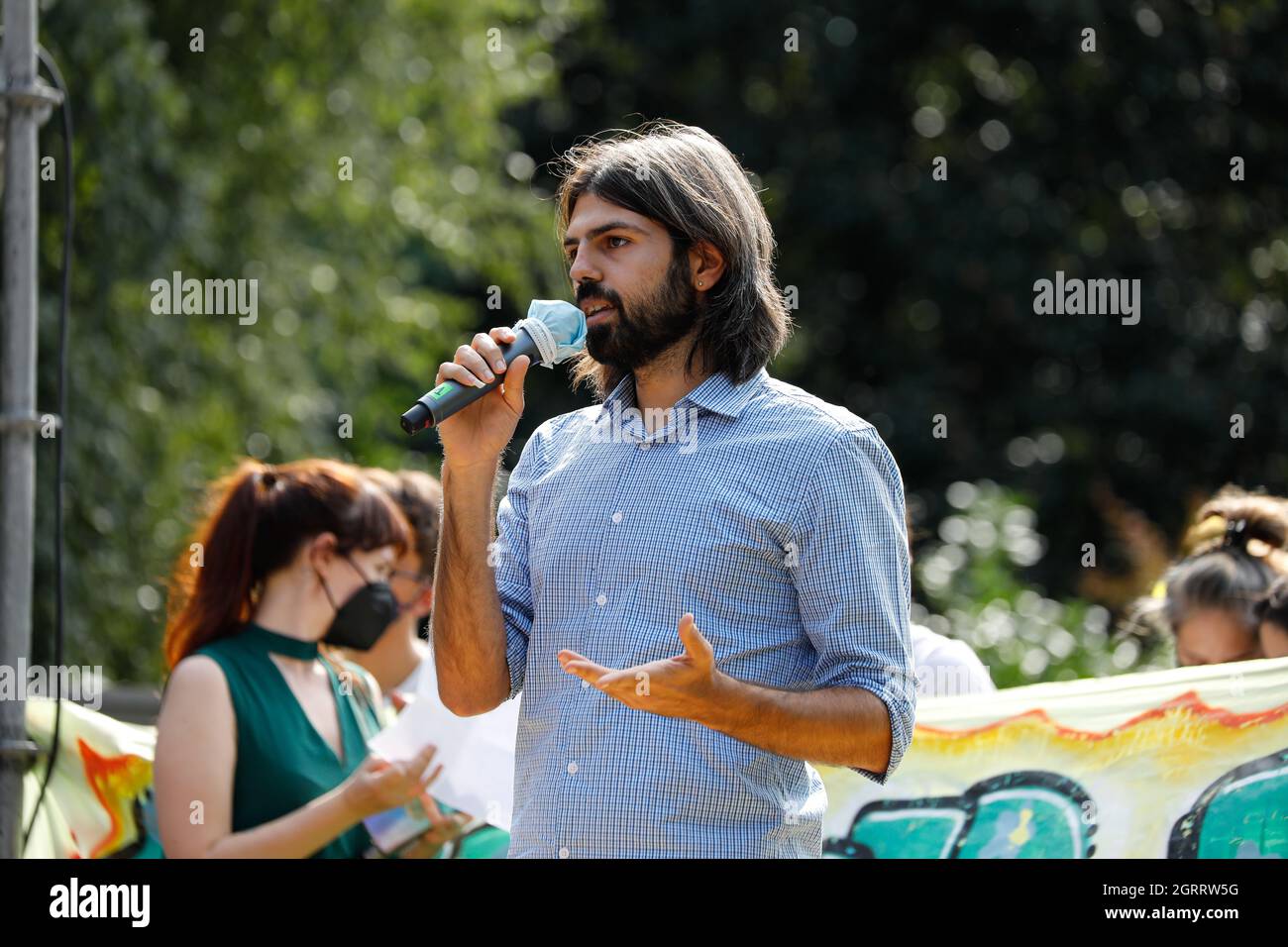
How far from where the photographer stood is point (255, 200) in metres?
11.1

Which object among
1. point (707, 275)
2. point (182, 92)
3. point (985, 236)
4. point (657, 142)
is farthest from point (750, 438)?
point (985, 236)

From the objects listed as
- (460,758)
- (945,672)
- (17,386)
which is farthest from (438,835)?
(17,386)

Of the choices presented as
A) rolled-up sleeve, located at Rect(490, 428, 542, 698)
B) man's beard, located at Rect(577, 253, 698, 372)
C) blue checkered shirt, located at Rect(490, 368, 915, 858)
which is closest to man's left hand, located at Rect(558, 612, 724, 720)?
blue checkered shirt, located at Rect(490, 368, 915, 858)

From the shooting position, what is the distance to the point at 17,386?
3725 mm

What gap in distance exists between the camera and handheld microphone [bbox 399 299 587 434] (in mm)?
2670

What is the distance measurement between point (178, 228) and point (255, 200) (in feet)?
4.75

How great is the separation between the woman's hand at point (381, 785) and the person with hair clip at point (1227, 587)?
2016mm

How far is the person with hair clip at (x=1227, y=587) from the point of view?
4352 millimetres

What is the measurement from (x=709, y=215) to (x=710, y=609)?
2.26 feet

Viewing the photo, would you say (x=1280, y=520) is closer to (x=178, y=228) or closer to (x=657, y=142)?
(x=657, y=142)

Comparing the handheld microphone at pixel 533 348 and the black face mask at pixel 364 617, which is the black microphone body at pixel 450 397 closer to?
the handheld microphone at pixel 533 348

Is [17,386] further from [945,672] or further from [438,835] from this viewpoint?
[945,672]

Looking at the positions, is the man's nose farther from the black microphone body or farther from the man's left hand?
the man's left hand

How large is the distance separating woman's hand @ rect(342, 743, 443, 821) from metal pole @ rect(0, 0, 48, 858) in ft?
2.32
